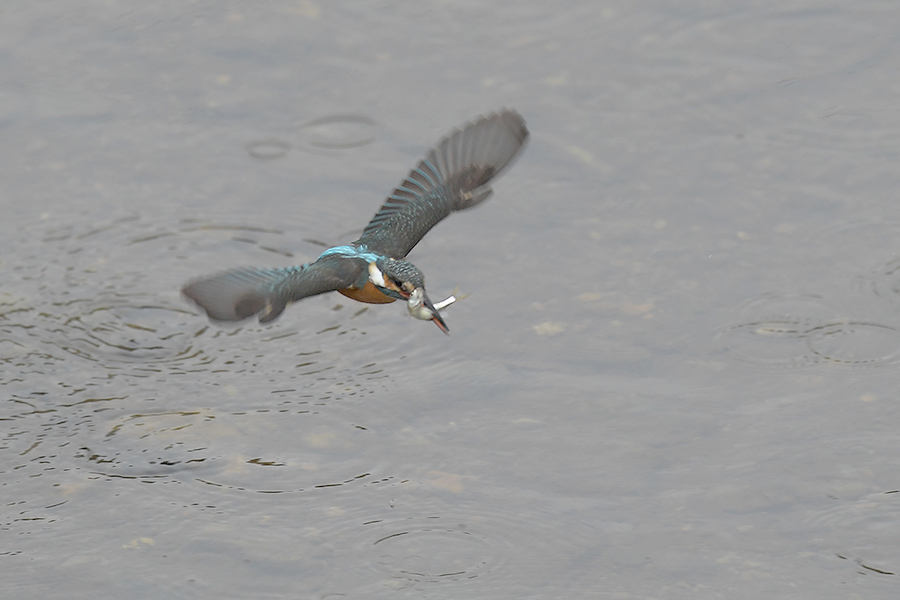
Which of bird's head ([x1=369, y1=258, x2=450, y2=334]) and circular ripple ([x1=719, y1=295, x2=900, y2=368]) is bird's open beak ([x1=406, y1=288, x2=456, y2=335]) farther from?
circular ripple ([x1=719, y1=295, x2=900, y2=368])

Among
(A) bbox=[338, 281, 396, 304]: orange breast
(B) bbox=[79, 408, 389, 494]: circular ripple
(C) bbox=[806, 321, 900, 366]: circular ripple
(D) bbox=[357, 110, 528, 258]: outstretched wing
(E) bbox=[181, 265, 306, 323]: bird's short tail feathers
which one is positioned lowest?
(B) bbox=[79, 408, 389, 494]: circular ripple

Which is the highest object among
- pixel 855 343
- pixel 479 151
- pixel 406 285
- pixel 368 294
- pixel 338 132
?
pixel 479 151

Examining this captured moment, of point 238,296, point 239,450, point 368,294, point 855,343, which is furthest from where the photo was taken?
point 855,343

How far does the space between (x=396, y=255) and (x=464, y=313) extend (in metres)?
1.30

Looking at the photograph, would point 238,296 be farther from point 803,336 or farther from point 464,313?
point 803,336

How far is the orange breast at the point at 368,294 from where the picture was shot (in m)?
4.43

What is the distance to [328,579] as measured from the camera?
4664 mm

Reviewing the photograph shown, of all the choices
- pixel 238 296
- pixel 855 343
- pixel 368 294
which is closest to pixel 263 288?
pixel 238 296

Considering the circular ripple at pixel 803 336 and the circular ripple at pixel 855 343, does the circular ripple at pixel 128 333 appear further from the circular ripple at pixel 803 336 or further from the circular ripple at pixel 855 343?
the circular ripple at pixel 855 343

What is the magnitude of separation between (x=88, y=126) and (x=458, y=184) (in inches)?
108

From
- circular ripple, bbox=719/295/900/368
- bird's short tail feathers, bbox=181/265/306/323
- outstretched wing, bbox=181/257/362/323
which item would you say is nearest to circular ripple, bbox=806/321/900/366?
circular ripple, bbox=719/295/900/368

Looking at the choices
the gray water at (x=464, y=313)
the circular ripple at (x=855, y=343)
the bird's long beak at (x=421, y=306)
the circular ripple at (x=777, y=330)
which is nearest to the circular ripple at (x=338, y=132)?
the gray water at (x=464, y=313)

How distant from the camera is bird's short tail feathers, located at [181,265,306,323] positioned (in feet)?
14.0

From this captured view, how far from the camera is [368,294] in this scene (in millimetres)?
4484
